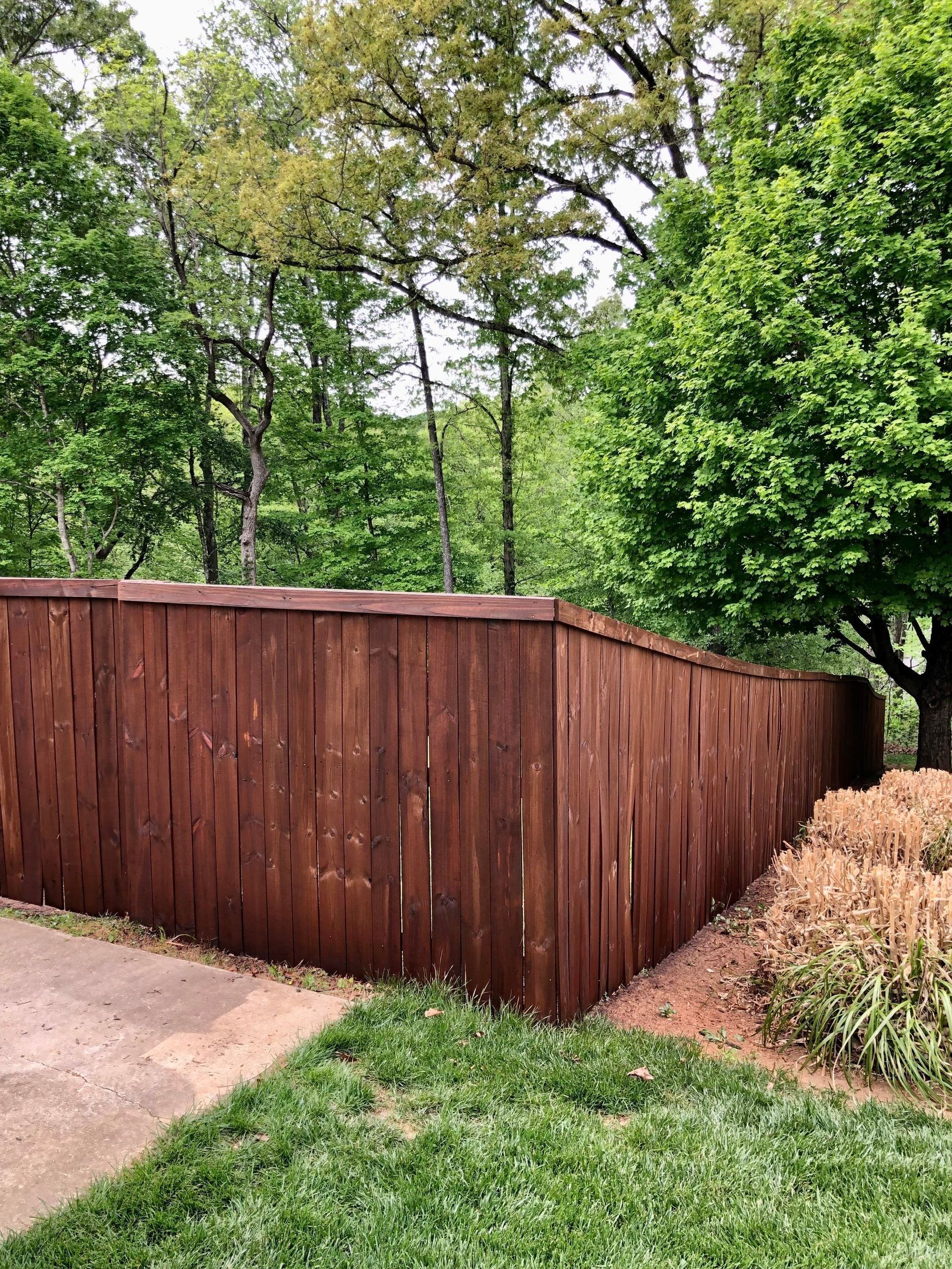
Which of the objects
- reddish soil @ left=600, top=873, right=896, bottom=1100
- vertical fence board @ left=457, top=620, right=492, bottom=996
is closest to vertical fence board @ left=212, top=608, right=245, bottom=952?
vertical fence board @ left=457, top=620, right=492, bottom=996

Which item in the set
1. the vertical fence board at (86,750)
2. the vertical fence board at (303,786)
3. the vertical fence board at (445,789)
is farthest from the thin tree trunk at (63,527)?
the vertical fence board at (445,789)

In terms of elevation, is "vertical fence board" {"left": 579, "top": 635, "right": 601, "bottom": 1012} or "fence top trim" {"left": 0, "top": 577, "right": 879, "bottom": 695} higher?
"fence top trim" {"left": 0, "top": 577, "right": 879, "bottom": 695}

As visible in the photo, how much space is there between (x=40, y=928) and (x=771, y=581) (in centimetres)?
749

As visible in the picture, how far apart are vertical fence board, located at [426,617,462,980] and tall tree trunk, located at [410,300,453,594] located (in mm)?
12421

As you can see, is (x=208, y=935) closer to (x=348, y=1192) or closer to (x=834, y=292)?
(x=348, y=1192)

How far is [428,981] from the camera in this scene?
9.32ft

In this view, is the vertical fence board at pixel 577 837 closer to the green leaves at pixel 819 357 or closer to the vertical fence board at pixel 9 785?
the vertical fence board at pixel 9 785

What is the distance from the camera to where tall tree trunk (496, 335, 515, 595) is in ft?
55.6

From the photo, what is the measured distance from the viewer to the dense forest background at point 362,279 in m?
11.3

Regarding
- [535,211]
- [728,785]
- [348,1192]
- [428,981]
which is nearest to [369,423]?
[535,211]

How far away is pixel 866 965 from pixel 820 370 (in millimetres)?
5893

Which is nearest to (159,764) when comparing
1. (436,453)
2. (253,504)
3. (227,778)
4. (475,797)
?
(227,778)

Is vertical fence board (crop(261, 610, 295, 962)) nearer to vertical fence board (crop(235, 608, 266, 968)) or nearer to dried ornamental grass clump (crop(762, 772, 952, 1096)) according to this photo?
vertical fence board (crop(235, 608, 266, 968))

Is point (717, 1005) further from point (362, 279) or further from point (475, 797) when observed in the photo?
point (362, 279)
